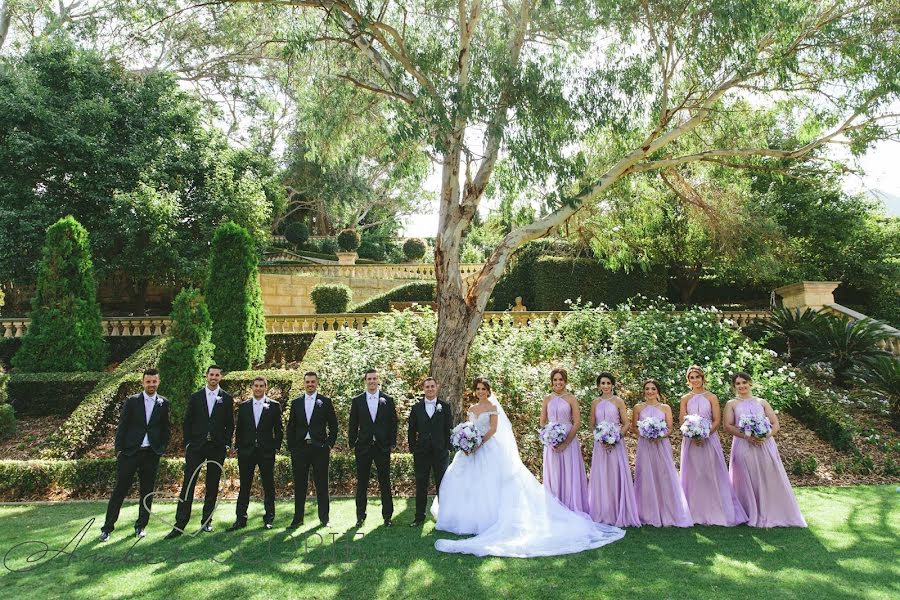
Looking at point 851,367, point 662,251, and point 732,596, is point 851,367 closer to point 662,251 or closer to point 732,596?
point 662,251

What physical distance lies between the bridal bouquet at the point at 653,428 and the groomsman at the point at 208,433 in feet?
15.1

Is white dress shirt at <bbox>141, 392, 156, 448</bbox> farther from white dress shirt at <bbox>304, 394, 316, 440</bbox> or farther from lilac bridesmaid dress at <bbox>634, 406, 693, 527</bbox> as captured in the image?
lilac bridesmaid dress at <bbox>634, 406, 693, 527</bbox>

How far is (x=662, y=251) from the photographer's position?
57.8ft

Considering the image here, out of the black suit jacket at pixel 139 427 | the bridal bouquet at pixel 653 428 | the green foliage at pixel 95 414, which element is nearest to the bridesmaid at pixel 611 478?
the bridal bouquet at pixel 653 428

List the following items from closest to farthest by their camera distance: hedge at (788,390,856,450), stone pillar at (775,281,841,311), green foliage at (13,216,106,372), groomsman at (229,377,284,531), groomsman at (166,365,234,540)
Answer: groomsman at (166,365,234,540) < groomsman at (229,377,284,531) < hedge at (788,390,856,450) < green foliage at (13,216,106,372) < stone pillar at (775,281,841,311)

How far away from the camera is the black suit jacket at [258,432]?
21.1ft

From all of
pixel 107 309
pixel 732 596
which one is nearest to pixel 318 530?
pixel 732 596

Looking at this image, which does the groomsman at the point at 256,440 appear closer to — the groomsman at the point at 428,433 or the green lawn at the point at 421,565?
the green lawn at the point at 421,565

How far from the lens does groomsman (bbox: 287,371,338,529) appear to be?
6.49 m

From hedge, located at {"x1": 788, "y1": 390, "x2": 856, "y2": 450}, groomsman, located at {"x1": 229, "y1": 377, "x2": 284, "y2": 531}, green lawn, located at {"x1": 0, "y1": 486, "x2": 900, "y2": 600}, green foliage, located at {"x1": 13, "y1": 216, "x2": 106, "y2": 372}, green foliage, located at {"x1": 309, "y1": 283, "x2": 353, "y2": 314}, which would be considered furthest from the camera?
green foliage, located at {"x1": 309, "y1": 283, "x2": 353, "y2": 314}

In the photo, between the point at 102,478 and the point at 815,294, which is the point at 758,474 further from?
the point at 815,294

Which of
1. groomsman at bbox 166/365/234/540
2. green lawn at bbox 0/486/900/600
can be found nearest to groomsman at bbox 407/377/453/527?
green lawn at bbox 0/486/900/600

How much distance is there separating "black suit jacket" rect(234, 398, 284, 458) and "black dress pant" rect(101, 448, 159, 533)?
0.87 metres

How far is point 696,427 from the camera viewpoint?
Answer: 6680 mm
